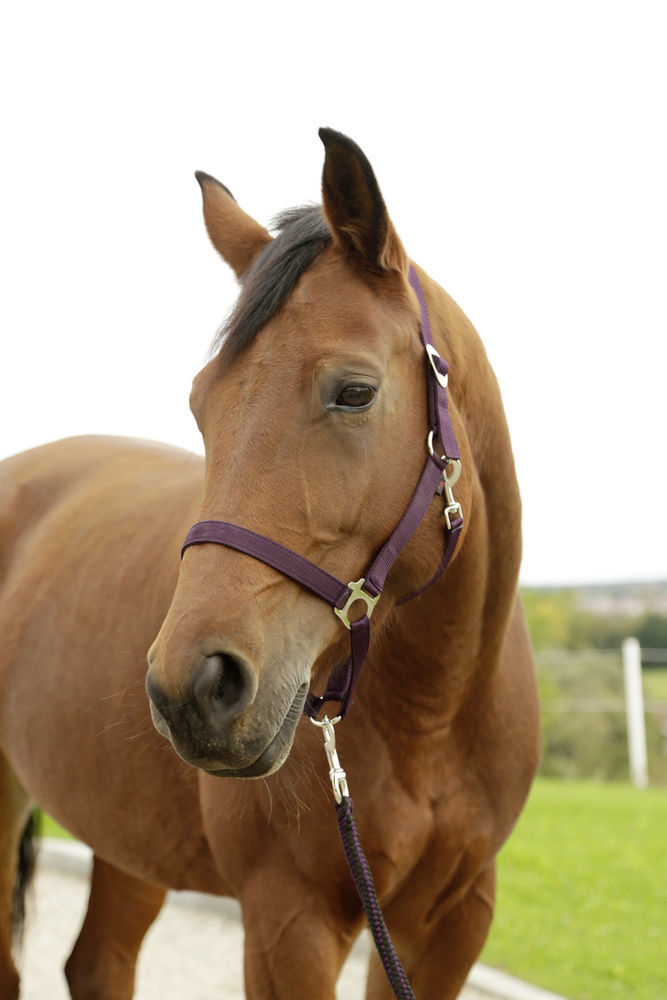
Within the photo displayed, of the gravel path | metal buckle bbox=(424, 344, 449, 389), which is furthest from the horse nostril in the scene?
the gravel path

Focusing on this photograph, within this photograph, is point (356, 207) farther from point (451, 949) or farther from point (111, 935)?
point (111, 935)

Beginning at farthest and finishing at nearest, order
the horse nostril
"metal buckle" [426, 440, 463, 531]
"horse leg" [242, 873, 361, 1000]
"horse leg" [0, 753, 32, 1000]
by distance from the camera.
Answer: "horse leg" [0, 753, 32, 1000] < "horse leg" [242, 873, 361, 1000] < "metal buckle" [426, 440, 463, 531] < the horse nostril

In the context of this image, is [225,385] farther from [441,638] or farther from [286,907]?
[286,907]

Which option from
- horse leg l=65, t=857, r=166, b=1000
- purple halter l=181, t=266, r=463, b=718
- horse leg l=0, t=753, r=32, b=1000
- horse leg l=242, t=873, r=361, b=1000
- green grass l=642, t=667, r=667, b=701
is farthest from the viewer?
green grass l=642, t=667, r=667, b=701

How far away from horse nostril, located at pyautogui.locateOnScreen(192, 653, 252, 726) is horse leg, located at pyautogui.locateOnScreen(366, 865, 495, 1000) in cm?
142

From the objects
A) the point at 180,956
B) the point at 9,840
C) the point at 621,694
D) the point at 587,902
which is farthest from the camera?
the point at 621,694

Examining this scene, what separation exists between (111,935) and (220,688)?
2551 mm

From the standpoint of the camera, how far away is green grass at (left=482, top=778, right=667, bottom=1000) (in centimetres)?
478

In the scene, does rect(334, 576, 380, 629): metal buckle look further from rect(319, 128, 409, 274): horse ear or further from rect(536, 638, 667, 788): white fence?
rect(536, 638, 667, 788): white fence

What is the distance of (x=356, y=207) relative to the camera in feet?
6.73

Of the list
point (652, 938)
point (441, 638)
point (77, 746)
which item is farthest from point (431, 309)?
point (652, 938)

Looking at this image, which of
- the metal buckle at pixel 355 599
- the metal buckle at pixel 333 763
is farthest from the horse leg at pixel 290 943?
the metal buckle at pixel 355 599

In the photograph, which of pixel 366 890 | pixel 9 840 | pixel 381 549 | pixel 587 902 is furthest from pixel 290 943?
pixel 587 902

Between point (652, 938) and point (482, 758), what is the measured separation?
341 centimetres
